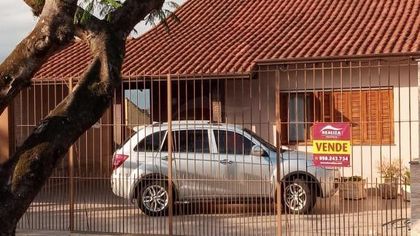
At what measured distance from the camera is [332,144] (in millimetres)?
8953

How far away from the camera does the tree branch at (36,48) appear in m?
5.05

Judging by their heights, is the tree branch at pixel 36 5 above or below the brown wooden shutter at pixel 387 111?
above

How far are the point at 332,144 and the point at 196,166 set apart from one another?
2878 millimetres

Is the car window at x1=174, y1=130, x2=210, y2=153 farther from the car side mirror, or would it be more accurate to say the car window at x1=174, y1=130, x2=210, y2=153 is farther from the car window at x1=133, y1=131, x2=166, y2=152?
the car side mirror

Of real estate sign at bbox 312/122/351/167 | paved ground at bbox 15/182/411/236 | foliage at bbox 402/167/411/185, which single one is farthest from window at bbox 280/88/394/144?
real estate sign at bbox 312/122/351/167

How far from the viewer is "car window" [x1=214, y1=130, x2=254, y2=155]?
37.6ft

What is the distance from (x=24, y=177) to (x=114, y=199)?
592 cm

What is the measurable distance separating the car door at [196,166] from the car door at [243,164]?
179 millimetres

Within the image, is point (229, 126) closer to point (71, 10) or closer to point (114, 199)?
point (114, 199)

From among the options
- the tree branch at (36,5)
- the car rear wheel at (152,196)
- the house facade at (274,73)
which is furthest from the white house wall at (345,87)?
the tree branch at (36,5)

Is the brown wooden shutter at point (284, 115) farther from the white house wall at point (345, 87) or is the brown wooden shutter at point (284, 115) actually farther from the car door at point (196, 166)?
the car door at point (196, 166)

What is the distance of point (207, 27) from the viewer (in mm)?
18406

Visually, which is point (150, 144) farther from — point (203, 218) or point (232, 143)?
point (203, 218)

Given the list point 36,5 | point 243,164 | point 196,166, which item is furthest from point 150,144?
point 36,5
